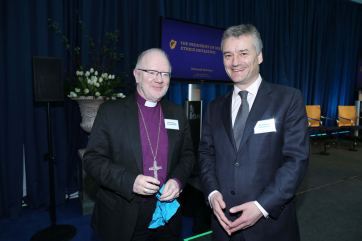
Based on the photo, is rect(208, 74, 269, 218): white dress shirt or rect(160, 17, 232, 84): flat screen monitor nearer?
rect(208, 74, 269, 218): white dress shirt

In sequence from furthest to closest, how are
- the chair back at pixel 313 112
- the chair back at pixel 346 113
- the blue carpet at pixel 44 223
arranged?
the chair back at pixel 346 113 → the chair back at pixel 313 112 → the blue carpet at pixel 44 223

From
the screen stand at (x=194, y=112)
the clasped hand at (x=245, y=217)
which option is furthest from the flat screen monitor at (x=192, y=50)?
the clasped hand at (x=245, y=217)

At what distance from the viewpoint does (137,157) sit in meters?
1.24

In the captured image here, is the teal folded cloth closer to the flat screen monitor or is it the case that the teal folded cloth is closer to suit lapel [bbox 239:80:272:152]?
suit lapel [bbox 239:80:272:152]

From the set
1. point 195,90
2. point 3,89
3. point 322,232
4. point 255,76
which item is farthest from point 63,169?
point 322,232

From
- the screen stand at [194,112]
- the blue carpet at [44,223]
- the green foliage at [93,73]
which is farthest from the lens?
the screen stand at [194,112]

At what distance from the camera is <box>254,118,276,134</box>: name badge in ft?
3.49

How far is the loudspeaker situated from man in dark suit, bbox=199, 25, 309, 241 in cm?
185

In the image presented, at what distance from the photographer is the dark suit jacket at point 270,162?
3.32 feet

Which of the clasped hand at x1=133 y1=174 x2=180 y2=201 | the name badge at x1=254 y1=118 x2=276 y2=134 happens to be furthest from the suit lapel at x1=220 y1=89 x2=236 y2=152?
the clasped hand at x1=133 y1=174 x2=180 y2=201

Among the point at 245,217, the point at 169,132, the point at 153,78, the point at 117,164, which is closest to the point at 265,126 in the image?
the point at 245,217

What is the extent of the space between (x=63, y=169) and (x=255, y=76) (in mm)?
2885

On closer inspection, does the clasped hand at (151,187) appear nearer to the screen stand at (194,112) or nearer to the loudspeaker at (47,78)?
the loudspeaker at (47,78)

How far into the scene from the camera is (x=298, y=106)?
1065 millimetres
